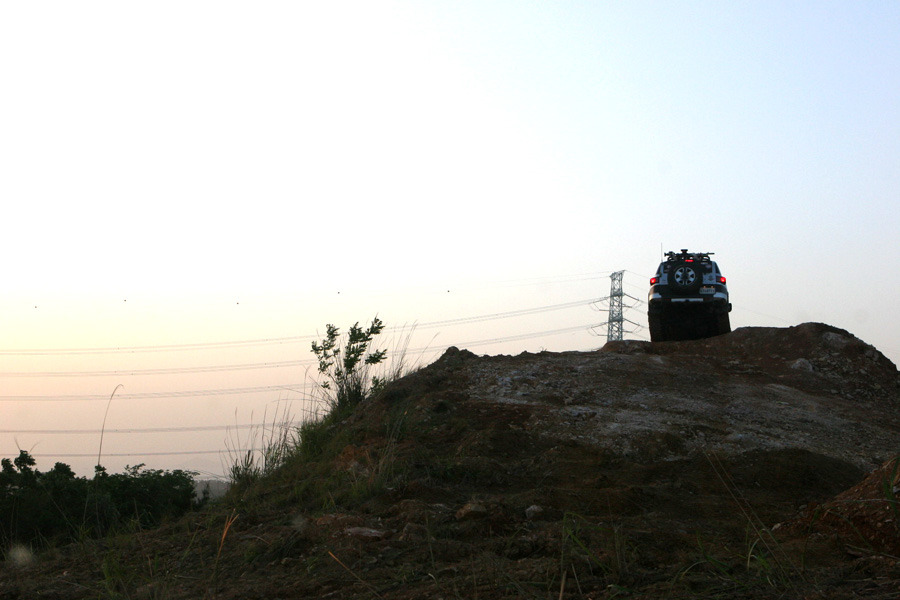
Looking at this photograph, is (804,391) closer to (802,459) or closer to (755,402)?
(755,402)

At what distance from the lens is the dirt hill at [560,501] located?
3406 millimetres

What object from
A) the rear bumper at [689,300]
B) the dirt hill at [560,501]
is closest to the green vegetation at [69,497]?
the dirt hill at [560,501]

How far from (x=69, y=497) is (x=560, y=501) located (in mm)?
6734

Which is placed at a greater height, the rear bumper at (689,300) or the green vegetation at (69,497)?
the rear bumper at (689,300)

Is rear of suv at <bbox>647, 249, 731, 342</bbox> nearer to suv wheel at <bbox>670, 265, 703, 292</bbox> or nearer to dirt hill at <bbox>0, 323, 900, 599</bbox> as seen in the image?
suv wheel at <bbox>670, 265, 703, 292</bbox>

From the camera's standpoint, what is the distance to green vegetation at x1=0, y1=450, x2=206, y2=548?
8227 mm

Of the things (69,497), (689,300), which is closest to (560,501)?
(69,497)

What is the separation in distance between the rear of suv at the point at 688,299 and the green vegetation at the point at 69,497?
9.94 meters

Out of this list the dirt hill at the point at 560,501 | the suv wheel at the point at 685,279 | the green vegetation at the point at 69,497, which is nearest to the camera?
the dirt hill at the point at 560,501

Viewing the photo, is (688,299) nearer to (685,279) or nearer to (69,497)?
(685,279)

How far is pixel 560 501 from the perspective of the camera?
5340 mm

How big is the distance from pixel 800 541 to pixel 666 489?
2.19 m

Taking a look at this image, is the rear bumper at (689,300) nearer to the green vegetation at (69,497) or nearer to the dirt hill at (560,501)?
the dirt hill at (560,501)

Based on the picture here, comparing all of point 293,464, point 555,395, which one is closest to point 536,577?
point 293,464
